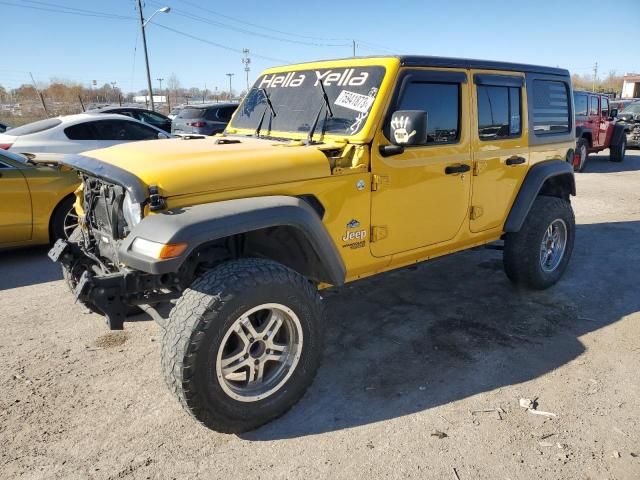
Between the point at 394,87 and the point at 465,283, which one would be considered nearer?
the point at 394,87

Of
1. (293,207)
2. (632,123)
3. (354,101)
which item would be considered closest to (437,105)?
(354,101)

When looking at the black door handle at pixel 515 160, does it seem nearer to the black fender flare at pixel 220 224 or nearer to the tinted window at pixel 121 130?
the black fender flare at pixel 220 224

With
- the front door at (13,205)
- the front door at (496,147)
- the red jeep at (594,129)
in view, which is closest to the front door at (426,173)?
the front door at (496,147)

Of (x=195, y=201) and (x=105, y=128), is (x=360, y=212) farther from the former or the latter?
(x=105, y=128)

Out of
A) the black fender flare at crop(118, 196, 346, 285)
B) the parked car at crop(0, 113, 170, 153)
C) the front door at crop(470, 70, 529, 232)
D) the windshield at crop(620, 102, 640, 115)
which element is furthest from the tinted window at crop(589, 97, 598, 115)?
the black fender flare at crop(118, 196, 346, 285)

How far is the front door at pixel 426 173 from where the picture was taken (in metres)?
3.40

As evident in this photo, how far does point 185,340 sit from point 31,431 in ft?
3.79

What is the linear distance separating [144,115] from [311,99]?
1149 centimetres

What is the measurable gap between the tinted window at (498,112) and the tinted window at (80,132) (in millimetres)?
7095

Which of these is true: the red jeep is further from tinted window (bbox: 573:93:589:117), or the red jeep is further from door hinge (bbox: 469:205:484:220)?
door hinge (bbox: 469:205:484:220)

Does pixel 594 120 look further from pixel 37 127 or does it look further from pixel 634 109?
pixel 37 127

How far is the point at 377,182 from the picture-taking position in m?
3.32

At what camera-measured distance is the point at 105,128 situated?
8812 mm

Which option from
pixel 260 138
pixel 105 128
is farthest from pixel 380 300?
pixel 105 128
